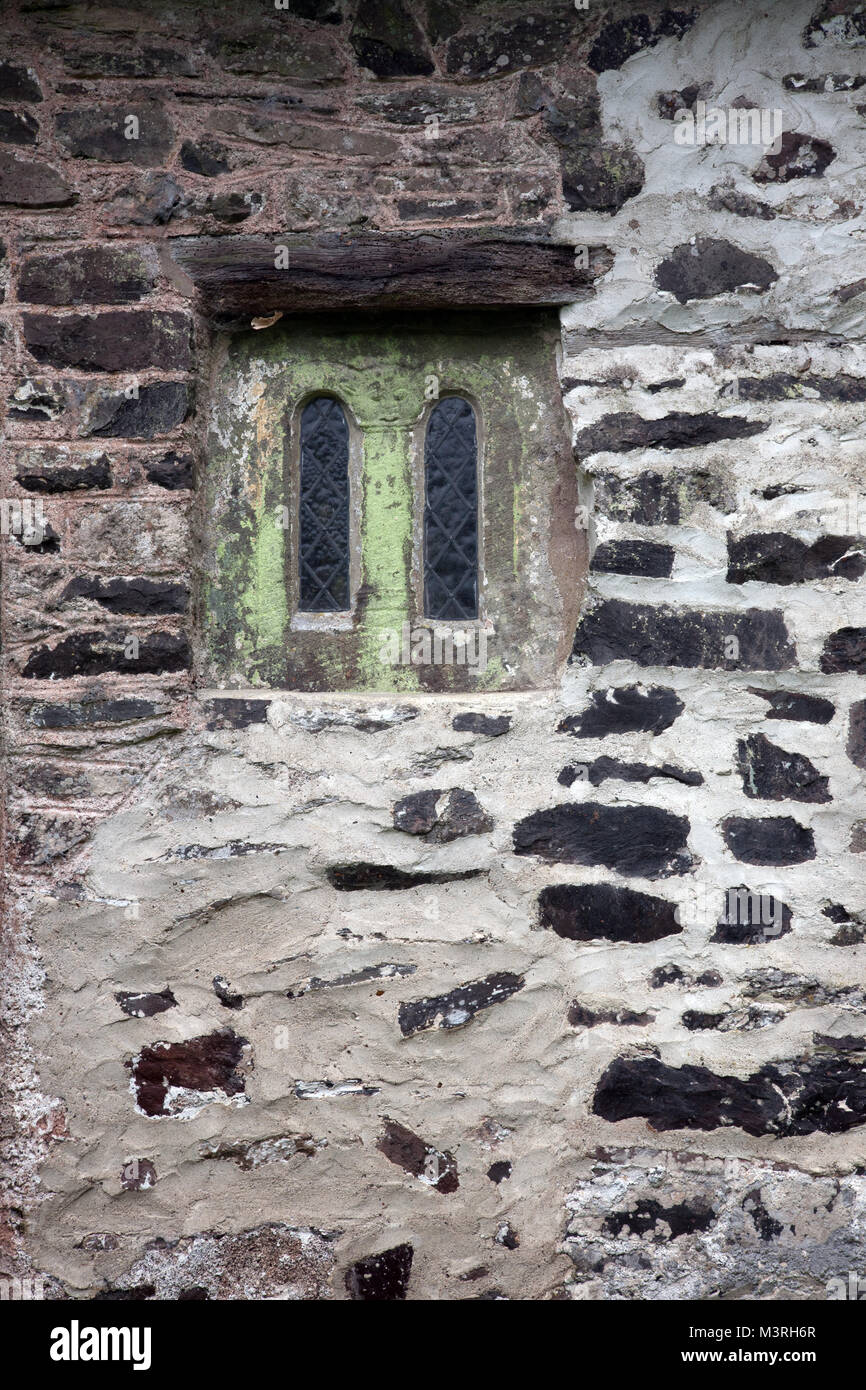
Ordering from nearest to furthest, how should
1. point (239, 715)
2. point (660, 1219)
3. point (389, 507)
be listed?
point (660, 1219)
point (239, 715)
point (389, 507)

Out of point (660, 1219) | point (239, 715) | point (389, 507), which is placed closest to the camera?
point (660, 1219)

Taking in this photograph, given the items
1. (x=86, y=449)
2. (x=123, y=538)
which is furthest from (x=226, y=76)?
(x=123, y=538)

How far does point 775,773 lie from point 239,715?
1326 millimetres

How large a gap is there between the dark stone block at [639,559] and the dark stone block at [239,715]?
0.90 m

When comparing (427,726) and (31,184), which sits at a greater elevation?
(31,184)

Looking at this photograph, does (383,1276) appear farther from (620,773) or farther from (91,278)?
(91,278)

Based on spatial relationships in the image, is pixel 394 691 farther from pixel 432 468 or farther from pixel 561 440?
pixel 561 440

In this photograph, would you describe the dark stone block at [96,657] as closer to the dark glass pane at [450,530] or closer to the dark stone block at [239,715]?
the dark stone block at [239,715]

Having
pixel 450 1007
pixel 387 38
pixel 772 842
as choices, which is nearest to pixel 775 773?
pixel 772 842

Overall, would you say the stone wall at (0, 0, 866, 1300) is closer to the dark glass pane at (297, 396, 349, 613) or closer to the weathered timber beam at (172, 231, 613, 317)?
the weathered timber beam at (172, 231, 613, 317)

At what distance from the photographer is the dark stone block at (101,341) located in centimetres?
249

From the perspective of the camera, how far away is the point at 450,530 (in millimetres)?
2662

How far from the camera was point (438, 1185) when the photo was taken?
2439 mm

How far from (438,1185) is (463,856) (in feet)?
2.60
